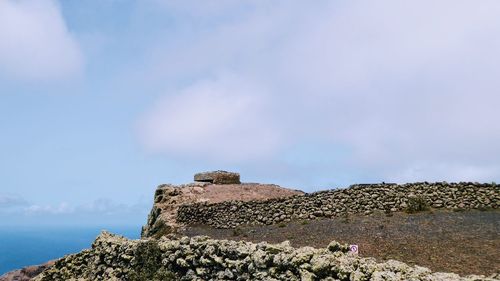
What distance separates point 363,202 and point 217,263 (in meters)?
18.7

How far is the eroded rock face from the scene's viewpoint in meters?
54.3

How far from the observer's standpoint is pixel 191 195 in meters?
48.5

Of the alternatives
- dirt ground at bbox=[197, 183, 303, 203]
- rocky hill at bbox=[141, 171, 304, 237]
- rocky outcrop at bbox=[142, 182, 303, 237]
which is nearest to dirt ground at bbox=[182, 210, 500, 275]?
rocky hill at bbox=[141, 171, 304, 237]

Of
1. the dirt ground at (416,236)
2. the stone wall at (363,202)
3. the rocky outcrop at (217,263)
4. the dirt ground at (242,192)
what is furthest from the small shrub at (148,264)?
the dirt ground at (242,192)

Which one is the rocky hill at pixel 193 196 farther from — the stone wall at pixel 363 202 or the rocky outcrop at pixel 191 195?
the stone wall at pixel 363 202

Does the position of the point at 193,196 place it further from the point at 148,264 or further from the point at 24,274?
the point at 148,264

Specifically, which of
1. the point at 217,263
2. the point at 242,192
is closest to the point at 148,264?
the point at 217,263

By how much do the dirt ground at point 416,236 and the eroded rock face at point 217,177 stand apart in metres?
16.7

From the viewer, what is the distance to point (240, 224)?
132 feet

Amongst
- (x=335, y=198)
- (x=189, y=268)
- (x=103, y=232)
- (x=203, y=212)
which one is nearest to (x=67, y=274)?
(x=103, y=232)

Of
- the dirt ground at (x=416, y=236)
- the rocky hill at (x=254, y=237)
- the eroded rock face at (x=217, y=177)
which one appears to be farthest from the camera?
the eroded rock face at (x=217, y=177)

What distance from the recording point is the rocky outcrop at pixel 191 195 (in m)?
44.7

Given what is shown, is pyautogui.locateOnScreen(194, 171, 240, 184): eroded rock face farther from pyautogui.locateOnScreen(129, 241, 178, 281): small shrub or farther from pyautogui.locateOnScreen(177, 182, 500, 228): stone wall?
pyautogui.locateOnScreen(129, 241, 178, 281): small shrub

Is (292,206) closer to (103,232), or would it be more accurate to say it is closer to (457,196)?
(457,196)
